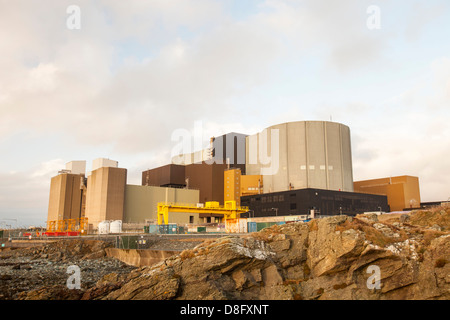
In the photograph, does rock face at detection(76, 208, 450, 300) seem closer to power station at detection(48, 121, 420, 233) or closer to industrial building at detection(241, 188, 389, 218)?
power station at detection(48, 121, 420, 233)

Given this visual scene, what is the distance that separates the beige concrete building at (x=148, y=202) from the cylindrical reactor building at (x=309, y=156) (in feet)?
94.2

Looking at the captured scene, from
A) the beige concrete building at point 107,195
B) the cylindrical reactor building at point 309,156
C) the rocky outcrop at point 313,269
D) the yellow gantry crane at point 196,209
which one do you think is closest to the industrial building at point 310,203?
the cylindrical reactor building at point 309,156

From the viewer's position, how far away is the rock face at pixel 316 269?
20.0 meters

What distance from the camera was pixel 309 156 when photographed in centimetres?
11106

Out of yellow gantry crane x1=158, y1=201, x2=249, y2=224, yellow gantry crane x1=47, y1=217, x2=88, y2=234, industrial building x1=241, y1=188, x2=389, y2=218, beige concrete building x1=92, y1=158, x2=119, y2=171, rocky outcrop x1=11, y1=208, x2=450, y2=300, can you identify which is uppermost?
beige concrete building x1=92, y1=158, x2=119, y2=171

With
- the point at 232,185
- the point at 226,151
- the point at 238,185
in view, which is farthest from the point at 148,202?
the point at 226,151

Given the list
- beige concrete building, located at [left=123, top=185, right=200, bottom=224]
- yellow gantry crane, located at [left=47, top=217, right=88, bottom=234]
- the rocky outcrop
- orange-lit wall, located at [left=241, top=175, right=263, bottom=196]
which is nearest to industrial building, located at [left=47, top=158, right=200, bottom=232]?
beige concrete building, located at [left=123, top=185, right=200, bottom=224]

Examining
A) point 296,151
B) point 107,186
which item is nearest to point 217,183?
point 296,151

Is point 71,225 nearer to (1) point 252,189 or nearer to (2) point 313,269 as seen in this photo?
(1) point 252,189

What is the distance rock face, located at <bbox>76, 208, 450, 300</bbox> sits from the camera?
65.8ft

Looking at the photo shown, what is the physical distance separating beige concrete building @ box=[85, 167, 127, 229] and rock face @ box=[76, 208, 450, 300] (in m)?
83.3

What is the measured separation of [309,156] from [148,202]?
52399 mm

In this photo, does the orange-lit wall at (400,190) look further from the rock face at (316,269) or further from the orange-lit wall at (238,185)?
the rock face at (316,269)
